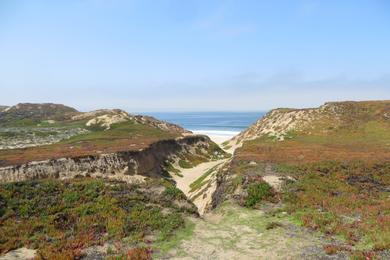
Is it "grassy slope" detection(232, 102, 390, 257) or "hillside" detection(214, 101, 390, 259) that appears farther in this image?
"grassy slope" detection(232, 102, 390, 257)

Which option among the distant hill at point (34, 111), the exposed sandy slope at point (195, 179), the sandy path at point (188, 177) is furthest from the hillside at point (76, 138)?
the distant hill at point (34, 111)

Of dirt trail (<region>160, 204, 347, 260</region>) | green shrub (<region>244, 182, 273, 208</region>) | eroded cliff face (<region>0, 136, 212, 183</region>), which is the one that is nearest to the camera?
dirt trail (<region>160, 204, 347, 260</region>)

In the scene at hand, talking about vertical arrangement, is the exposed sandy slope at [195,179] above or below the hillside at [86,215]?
below

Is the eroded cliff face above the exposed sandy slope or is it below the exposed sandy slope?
above

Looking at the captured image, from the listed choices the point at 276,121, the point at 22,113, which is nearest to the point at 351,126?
the point at 276,121

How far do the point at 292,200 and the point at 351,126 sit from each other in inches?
2469

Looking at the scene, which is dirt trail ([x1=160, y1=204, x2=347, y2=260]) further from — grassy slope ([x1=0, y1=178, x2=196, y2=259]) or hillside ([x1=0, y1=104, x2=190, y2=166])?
hillside ([x1=0, y1=104, x2=190, y2=166])

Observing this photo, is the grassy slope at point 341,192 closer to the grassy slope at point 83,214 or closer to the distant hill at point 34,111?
the grassy slope at point 83,214

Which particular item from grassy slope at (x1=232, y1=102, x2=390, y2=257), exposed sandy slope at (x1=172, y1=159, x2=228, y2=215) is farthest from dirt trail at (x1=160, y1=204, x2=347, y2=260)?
exposed sandy slope at (x1=172, y1=159, x2=228, y2=215)

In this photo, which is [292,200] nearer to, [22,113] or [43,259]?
[43,259]

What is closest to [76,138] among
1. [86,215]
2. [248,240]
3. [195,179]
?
[195,179]

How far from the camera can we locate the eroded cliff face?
4962 centimetres

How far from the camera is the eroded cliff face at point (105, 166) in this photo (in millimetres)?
49625

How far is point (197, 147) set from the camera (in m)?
92.6
